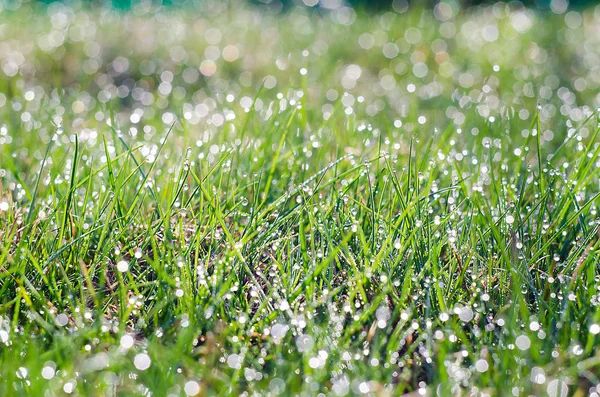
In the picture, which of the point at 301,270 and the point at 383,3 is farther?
the point at 383,3

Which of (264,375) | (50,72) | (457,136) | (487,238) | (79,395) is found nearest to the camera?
(79,395)

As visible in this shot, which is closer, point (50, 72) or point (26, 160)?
point (26, 160)

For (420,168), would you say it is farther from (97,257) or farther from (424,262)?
(97,257)

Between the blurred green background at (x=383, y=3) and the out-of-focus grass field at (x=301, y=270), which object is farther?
the blurred green background at (x=383, y=3)

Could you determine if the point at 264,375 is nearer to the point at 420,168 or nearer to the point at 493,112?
the point at 420,168

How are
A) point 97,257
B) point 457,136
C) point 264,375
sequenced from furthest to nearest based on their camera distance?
point 457,136 < point 97,257 < point 264,375

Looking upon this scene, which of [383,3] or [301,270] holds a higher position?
[301,270]

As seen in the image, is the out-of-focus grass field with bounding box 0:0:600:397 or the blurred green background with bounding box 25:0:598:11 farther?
the blurred green background with bounding box 25:0:598:11

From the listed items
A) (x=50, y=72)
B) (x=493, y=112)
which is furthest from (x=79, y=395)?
(x=50, y=72)

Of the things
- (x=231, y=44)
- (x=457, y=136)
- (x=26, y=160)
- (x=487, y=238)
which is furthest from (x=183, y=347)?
(x=231, y=44)

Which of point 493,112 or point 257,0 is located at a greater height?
point 493,112
